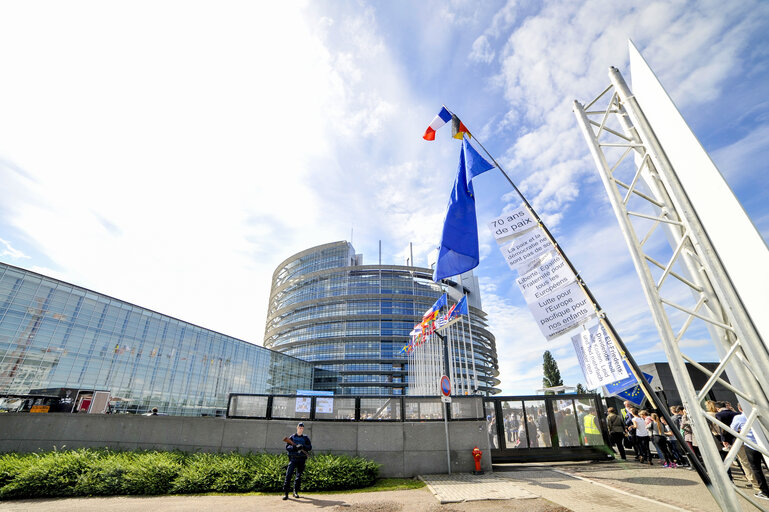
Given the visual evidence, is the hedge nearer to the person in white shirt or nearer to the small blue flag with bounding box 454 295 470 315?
the person in white shirt

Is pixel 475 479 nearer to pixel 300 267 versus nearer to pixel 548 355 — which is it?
pixel 548 355

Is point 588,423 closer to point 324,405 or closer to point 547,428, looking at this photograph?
point 547,428

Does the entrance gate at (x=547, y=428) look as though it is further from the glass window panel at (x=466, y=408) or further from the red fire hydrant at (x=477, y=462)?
the red fire hydrant at (x=477, y=462)

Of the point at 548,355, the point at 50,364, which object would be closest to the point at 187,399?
the point at 50,364

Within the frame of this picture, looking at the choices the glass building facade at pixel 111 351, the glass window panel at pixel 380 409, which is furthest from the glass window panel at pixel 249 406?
the glass building facade at pixel 111 351

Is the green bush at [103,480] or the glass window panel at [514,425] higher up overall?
the glass window panel at [514,425]

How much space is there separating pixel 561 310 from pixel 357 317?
83075mm

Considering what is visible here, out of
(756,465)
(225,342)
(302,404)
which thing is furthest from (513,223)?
(225,342)

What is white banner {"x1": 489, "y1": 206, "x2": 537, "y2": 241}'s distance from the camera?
23.8 feet

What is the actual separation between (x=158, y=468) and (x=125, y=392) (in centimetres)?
4815

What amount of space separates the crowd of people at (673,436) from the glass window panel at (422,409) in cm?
644

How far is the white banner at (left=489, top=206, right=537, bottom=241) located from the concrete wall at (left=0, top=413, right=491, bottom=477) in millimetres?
7723

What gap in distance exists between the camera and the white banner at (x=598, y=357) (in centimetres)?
596

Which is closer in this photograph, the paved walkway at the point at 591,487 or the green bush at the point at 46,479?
the paved walkway at the point at 591,487
